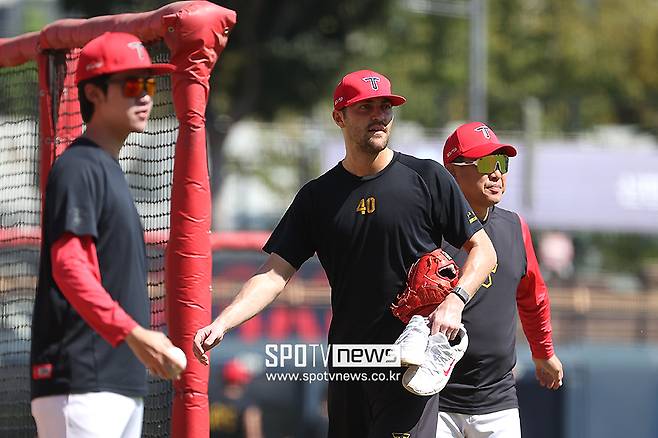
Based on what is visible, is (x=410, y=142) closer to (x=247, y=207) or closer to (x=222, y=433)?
(x=247, y=207)

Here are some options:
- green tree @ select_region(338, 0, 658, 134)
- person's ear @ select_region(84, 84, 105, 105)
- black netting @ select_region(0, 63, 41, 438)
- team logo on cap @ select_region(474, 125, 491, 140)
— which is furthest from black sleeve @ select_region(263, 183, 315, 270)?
green tree @ select_region(338, 0, 658, 134)

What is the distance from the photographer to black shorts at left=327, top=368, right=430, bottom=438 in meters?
5.87

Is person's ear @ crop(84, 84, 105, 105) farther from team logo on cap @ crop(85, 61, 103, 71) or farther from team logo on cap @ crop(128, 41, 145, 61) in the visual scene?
team logo on cap @ crop(128, 41, 145, 61)

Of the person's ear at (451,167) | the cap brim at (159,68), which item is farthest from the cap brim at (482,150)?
the cap brim at (159,68)

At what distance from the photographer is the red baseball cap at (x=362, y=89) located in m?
5.99

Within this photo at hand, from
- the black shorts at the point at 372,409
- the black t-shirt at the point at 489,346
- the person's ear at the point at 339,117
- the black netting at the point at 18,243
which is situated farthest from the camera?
the black netting at the point at 18,243

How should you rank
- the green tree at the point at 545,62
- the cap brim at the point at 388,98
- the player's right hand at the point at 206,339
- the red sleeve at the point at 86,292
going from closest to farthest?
the red sleeve at the point at 86,292 → the player's right hand at the point at 206,339 → the cap brim at the point at 388,98 → the green tree at the point at 545,62

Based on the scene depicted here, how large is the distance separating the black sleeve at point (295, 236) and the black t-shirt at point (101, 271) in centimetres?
148

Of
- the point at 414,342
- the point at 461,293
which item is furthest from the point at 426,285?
the point at 414,342

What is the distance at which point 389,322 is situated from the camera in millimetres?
5945

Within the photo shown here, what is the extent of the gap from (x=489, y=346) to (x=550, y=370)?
2.33 feet

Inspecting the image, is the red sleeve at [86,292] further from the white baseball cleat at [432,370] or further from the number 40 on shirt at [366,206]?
the number 40 on shirt at [366,206]

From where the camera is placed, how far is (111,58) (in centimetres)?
484

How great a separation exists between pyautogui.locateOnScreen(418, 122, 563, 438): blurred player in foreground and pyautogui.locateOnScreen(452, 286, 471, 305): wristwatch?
0.87 metres
